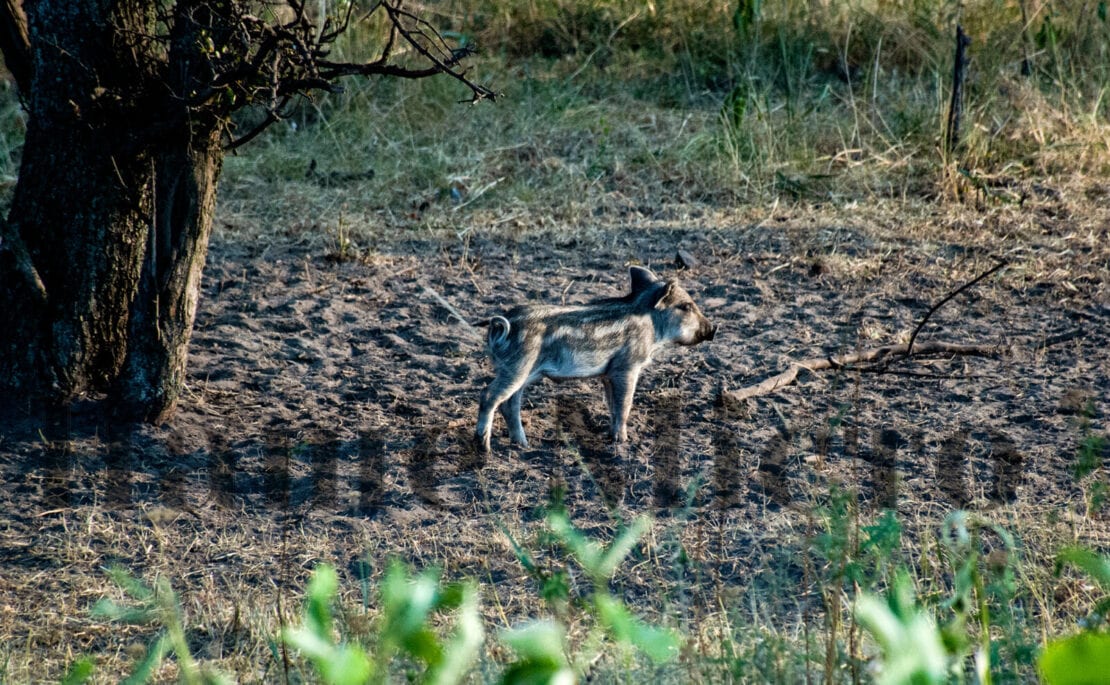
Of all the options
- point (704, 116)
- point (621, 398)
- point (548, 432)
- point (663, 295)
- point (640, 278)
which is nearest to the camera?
point (621, 398)

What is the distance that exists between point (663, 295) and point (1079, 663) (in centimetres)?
450

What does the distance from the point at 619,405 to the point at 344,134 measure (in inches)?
184

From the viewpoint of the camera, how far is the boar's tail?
5.20m

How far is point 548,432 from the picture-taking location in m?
5.64

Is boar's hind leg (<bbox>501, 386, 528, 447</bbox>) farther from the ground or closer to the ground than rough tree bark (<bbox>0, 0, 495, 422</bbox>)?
closer to the ground

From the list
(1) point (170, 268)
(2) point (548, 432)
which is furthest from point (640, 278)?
(1) point (170, 268)

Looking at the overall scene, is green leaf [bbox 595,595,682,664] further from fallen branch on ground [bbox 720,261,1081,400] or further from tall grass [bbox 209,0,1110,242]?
tall grass [bbox 209,0,1110,242]

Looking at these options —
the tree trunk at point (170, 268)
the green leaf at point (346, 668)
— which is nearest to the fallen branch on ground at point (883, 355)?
the tree trunk at point (170, 268)

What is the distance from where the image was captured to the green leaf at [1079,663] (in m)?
1.33

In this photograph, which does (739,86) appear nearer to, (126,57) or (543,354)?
(543,354)

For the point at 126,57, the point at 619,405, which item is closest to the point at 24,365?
the point at 126,57

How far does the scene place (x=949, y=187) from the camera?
829cm

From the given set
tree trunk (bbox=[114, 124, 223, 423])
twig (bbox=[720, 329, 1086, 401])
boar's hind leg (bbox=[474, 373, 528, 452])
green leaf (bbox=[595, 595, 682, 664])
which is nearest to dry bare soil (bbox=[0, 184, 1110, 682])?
twig (bbox=[720, 329, 1086, 401])

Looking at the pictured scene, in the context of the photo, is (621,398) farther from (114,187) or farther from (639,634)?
(639,634)
